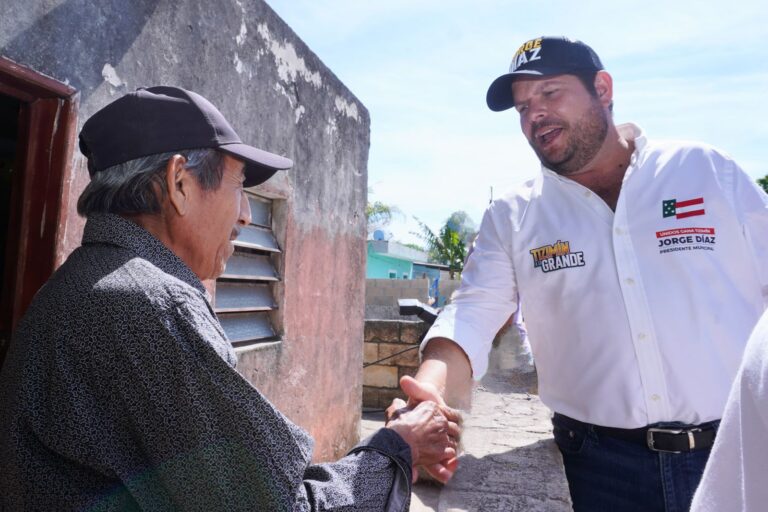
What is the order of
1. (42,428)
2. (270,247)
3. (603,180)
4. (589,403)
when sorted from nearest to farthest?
(42,428) → (589,403) → (603,180) → (270,247)

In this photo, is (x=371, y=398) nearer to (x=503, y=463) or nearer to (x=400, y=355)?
(x=400, y=355)

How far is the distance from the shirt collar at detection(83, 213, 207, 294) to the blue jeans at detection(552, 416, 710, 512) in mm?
1429

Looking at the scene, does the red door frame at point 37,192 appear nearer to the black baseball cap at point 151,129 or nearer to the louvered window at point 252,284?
the black baseball cap at point 151,129

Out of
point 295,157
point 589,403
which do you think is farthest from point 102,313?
point 295,157

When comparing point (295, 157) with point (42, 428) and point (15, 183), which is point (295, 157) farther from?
point (42, 428)

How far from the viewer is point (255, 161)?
5.26 ft

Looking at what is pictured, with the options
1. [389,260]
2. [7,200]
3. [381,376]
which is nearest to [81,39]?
[7,200]

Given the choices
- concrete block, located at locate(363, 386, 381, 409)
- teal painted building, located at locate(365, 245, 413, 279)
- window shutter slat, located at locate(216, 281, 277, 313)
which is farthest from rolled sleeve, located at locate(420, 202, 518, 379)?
teal painted building, located at locate(365, 245, 413, 279)

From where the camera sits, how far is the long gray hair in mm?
1429

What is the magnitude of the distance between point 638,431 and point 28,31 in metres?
2.51

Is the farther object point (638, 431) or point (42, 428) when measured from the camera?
point (638, 431)

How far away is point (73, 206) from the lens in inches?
90.0

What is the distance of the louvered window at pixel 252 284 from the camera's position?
361cm

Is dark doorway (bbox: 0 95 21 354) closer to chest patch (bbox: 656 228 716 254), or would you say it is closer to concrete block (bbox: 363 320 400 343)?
chest patch (bbox: 656 228 716 254)
